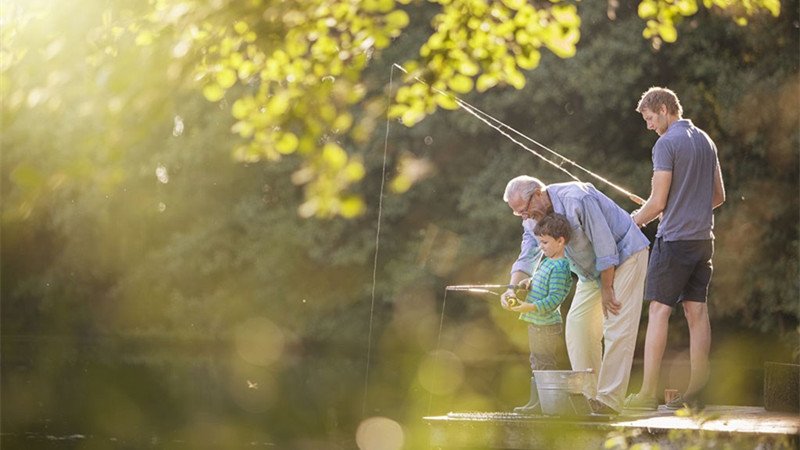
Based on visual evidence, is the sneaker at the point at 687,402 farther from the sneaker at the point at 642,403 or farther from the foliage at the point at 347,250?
the foliage at the point at 347,250

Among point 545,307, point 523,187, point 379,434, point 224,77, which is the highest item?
point 224,77

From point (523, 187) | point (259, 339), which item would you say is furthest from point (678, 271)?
point (259, 339)

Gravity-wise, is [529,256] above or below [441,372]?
above

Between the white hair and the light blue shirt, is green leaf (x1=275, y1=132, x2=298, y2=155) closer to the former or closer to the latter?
the white hair

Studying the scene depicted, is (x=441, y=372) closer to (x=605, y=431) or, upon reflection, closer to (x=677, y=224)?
(x=677, y=224)

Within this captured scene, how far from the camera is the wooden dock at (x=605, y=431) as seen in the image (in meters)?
6.36

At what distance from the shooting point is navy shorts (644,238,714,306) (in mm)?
7766

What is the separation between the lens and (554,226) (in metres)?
7.17

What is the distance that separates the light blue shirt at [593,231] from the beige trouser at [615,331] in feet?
0.29

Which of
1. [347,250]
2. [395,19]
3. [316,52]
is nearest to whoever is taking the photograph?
[395,19]

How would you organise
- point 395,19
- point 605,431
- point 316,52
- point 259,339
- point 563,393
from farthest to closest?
point 259,339
point 563,393
point 605,431
point 316,52
point 395,19

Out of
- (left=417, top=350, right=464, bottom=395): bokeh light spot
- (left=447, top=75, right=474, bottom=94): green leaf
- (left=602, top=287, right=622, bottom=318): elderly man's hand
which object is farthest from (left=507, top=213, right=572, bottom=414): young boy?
(left=417, top=350, right=464, bottom=395): bokeh light spot

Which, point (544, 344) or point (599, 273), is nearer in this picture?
point (599, 273)

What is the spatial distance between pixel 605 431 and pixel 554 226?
1215 mm
